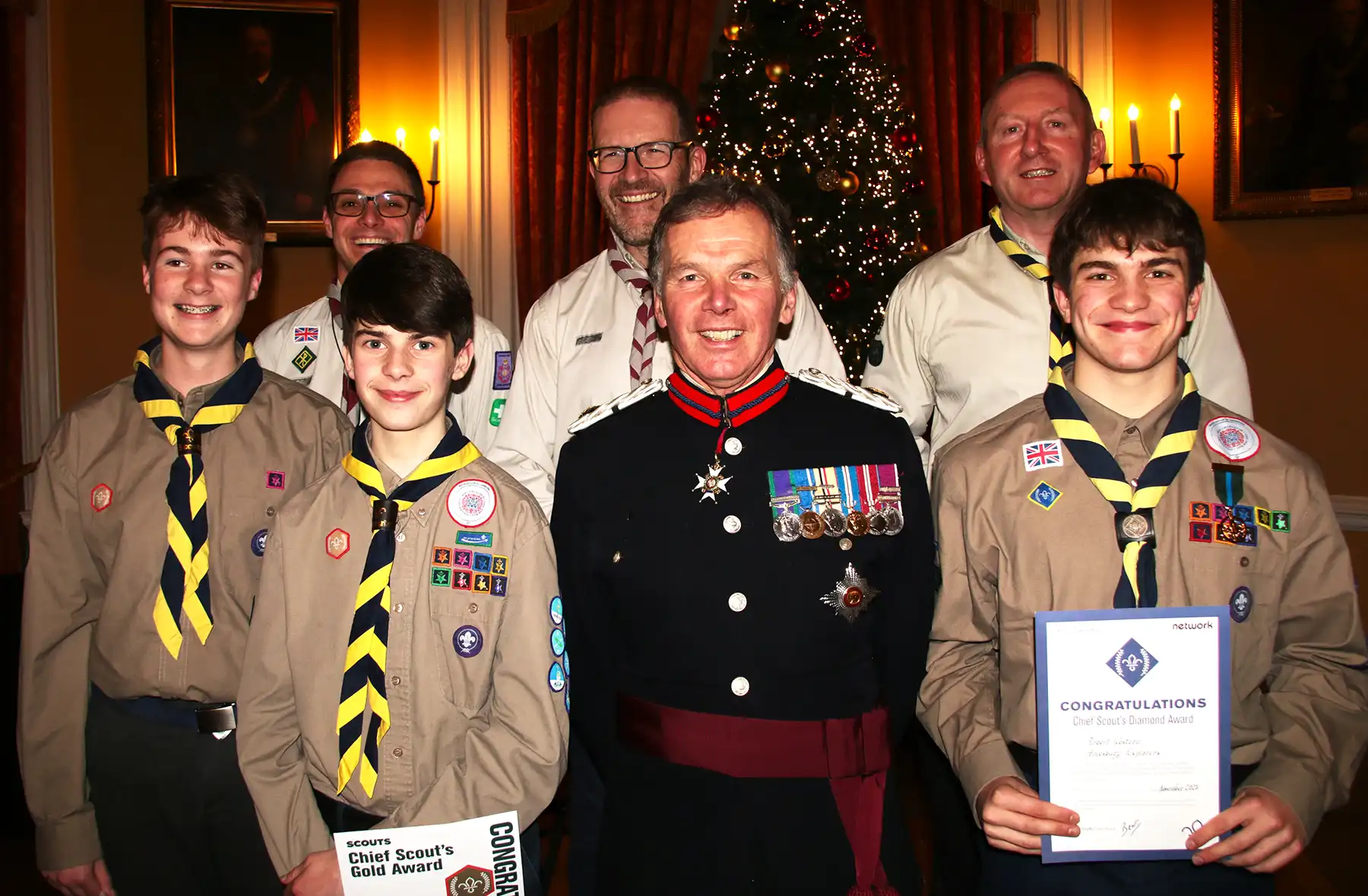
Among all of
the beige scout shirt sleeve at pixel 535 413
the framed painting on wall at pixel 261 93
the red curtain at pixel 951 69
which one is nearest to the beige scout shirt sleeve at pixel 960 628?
the beige scout shirt sleeve at pixel 535 413

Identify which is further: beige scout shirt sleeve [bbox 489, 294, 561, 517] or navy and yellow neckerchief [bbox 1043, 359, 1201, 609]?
beige scout shirt sleeve [bbox 489, 294, 561, 517]

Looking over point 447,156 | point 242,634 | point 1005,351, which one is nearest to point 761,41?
point 447,156

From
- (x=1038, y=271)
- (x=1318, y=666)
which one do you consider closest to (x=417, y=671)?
(x=1318, y=666)

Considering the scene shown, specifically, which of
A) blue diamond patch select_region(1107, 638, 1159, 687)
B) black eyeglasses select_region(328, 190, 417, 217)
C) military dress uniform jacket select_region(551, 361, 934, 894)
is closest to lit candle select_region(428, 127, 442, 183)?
black eyeglasses select_region(328, 190, 417, 217)

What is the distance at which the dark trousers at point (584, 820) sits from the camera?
2.28m

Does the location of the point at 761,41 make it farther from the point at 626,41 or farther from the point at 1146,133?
the point at 1146,133

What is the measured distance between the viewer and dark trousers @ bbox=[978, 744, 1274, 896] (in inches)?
75.1

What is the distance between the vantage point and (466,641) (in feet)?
6.82

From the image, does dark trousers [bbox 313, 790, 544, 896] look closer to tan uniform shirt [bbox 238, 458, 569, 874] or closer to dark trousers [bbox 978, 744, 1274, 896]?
tan uniform shirt [bbox 238, 458, 569, 874]

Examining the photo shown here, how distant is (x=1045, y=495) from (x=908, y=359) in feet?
3.71

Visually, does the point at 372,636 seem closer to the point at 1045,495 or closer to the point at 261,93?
the point at 1045,495

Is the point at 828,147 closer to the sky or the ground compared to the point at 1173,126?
closer to the ground

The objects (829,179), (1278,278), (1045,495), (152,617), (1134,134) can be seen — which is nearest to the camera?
(1045,495)

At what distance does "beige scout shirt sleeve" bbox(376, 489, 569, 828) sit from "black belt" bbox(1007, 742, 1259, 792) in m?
0.90
